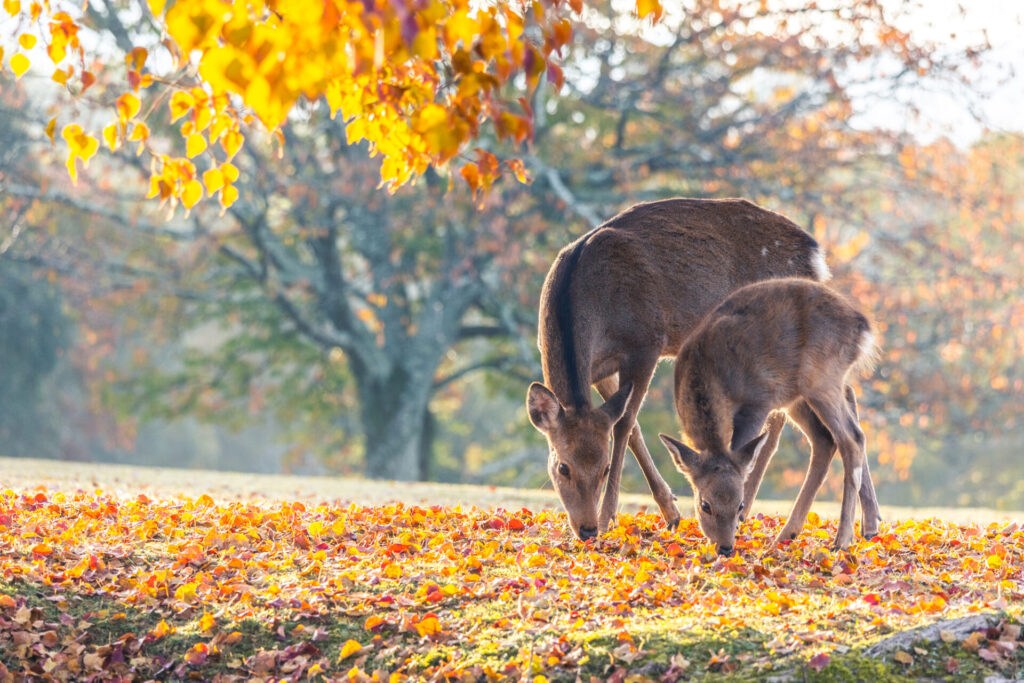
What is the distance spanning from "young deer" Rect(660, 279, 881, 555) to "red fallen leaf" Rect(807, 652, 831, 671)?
2090mm

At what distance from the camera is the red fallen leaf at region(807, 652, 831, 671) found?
17.2 ft

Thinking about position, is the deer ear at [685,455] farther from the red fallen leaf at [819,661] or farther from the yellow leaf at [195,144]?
the yellow leaf at [195,144]

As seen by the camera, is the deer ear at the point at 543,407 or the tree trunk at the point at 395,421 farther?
the tree trunk at the point at 395,421

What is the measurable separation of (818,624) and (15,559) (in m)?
5.09

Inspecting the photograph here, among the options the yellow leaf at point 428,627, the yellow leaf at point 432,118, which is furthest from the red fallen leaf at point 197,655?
the yellow leaf at point 432,118

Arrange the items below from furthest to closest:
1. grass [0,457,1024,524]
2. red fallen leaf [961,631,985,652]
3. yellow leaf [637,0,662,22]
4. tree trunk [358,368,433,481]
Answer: tree trunk [358,368,433,481] → grass [0,457,1024,524] → red fallen leaf [961,631,985,652] → yellow leaf [637,0,662,22]

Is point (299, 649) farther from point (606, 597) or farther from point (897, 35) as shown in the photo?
point (897, 35)

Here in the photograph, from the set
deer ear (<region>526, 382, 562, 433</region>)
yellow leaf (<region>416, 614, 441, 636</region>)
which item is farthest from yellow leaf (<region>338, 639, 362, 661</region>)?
deer ear (<region>526, 382, 562, 433</region>)

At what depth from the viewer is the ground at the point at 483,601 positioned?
18.0 feet

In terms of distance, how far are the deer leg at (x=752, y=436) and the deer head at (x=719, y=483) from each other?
125mm

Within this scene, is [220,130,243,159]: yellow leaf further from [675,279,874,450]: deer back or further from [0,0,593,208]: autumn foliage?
[675,279,874,450]: deer back

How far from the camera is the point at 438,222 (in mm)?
19578

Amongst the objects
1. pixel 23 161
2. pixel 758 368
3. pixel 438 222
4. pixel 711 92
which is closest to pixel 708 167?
pixel 711 92

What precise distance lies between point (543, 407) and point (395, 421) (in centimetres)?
1552
